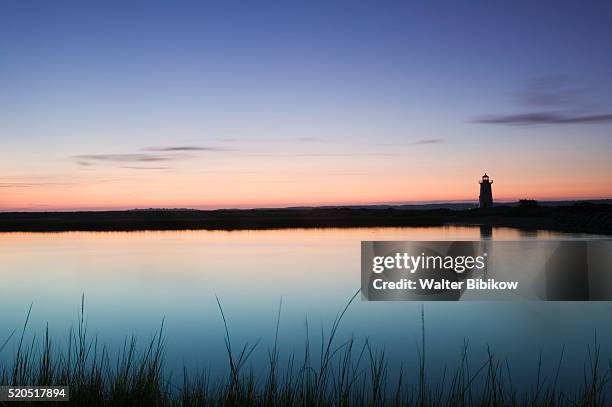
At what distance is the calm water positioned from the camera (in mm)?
9141

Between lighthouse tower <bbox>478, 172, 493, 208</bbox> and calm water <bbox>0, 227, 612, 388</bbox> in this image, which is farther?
lighthouse tower <bbox>478, 172, 493, 208</bbox>

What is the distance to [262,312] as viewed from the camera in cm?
1249

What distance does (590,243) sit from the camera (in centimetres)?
2383

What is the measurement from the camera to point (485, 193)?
60875 millimetres

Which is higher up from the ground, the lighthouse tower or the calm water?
the lighthouse tower

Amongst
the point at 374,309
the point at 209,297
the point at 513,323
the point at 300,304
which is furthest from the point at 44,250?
the point at 513,323

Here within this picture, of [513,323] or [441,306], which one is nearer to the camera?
[513,323]

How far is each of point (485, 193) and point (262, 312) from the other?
172 feet

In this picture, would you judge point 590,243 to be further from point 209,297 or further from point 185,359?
point 185,359

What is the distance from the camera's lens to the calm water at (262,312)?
30.0ft

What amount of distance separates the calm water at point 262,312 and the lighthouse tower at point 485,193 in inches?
1672

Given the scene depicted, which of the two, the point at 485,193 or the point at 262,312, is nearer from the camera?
the point at 262,312

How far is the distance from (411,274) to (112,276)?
13999 millimetres

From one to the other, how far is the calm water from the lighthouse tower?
42.5 meters
